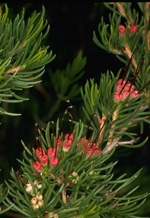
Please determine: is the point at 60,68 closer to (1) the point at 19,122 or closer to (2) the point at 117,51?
(1) the point at 19,122

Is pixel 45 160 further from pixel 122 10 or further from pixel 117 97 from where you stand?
pixel 122 10

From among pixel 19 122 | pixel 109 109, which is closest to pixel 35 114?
pixel 19 122

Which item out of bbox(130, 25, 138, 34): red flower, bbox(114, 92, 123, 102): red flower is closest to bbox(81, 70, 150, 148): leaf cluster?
bbox(114, 92, 123, 102): red flower

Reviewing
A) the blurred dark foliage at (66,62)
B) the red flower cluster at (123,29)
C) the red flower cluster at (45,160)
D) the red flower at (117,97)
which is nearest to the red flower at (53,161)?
the red flower cluster at (45,160)

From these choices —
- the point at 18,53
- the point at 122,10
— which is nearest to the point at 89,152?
the point at 18,53

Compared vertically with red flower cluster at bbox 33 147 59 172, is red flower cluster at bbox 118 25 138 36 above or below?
above

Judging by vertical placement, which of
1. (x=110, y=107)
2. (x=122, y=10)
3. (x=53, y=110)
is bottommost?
(x=53, y=110)

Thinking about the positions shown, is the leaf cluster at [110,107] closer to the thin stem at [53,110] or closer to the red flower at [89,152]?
the red flower at [89,152]

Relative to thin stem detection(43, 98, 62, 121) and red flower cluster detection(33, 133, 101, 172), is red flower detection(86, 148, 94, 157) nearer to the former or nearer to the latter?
red flower cluster detection(33, 133, 101, 172)
